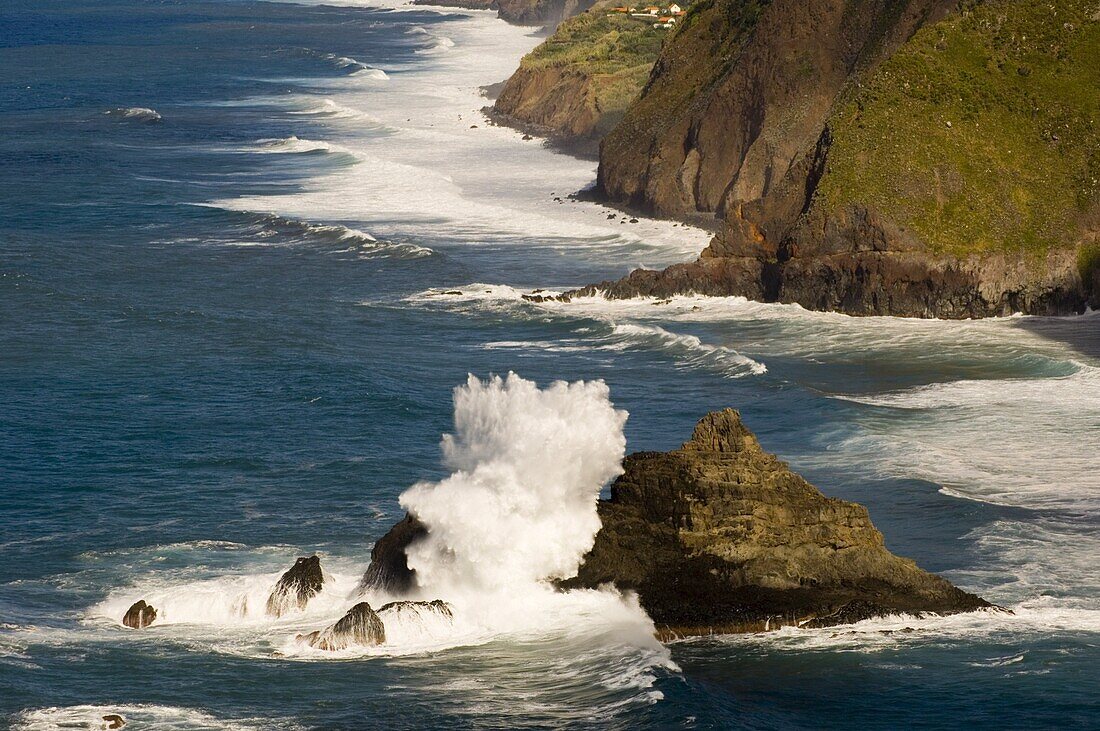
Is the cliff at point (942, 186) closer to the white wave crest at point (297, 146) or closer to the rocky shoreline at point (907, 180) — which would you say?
the rocky shoreline at point (907, 180)

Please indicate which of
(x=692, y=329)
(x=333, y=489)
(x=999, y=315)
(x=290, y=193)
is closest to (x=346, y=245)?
(x=290, y=193)

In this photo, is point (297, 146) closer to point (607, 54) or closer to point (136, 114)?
point (136, 114)

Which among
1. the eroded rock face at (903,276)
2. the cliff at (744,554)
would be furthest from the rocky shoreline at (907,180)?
the cliff at (744,554)

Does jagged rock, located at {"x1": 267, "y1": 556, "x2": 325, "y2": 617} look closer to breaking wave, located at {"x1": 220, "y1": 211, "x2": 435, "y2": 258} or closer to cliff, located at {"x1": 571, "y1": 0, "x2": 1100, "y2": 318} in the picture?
cliff, located at {"x1": 571, "y1": 0, "x2": 1100, "y2": 318}

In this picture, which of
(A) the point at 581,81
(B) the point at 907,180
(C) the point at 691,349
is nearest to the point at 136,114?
(A) the point at 581,81

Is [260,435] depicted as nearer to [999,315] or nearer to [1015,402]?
[1015,402]

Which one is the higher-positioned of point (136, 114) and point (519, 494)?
point (136, 114)
